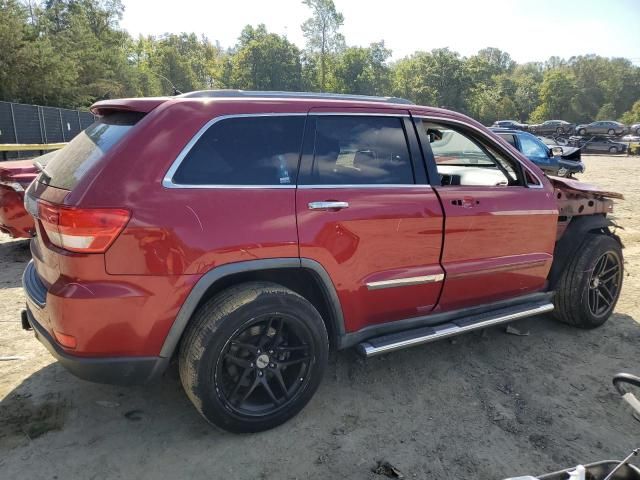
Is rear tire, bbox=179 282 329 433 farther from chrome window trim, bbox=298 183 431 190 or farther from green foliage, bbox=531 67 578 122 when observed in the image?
green foliage, bbox=531 67 578 122

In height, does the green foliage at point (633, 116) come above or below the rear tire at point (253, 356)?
above

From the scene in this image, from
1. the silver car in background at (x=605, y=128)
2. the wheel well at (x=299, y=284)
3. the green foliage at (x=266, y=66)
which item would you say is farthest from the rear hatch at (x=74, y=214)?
the green foliage at (x=266, y=66)

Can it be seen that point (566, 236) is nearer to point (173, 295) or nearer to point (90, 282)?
point (173, 295)

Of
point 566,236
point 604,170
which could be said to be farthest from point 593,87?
point 566,236

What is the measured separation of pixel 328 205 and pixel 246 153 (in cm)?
55

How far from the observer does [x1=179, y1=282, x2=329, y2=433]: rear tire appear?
2.50 metres

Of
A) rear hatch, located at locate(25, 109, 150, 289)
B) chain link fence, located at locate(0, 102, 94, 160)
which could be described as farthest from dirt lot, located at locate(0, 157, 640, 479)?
Answer: chain link fence, located at locate(0, 102, 94, 160)

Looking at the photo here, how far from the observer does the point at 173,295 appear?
2.40 metres

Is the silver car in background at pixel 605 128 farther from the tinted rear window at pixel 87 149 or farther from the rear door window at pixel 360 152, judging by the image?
the tinted rear window at pixel 87 149

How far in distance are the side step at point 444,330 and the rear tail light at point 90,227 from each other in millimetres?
1633

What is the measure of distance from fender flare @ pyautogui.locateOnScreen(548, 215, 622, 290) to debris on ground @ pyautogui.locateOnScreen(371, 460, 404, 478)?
2.42 m

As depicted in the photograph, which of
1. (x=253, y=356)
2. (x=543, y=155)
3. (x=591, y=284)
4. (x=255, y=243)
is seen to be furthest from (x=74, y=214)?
(x=543, y=155)

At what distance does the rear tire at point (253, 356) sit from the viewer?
98.5 inches

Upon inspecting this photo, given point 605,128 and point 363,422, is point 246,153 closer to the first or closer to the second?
point 363,422
